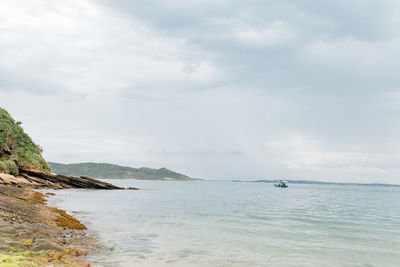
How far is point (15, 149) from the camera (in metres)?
64.9

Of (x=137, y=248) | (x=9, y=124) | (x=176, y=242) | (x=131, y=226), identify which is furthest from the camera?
(x=9, y=124)

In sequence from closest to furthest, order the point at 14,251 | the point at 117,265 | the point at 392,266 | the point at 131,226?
the point at 14,251 < the point at 117,265 < the point at 392,266 < the point at 131,226

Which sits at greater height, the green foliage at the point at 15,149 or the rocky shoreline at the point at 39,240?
the green foliage at the point at 15,149

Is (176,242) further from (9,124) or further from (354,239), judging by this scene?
(9,124)

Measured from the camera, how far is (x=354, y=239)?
21.0 meters

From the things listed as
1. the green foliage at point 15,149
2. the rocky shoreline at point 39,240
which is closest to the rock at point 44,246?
the rocky shoreline at point 39,240

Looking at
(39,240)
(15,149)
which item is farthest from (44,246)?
(15,149)

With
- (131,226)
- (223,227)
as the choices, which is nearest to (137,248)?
(131,226)

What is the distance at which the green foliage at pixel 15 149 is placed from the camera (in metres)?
56.0

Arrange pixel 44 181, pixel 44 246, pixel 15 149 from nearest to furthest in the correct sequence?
1. pixel 44 246
2. pixel 15 149
3. pixel 44 181

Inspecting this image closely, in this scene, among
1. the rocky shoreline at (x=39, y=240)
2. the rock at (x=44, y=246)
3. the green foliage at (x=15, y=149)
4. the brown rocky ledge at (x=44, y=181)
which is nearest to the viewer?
the rocky shoreline at (x=39, y=240)

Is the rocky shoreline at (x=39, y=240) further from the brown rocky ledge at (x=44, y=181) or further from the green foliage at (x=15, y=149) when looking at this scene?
the green foliage at (x=15, y=149)

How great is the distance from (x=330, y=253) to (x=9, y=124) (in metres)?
73.6

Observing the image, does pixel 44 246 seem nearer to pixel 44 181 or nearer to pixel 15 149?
pixel 44 181
